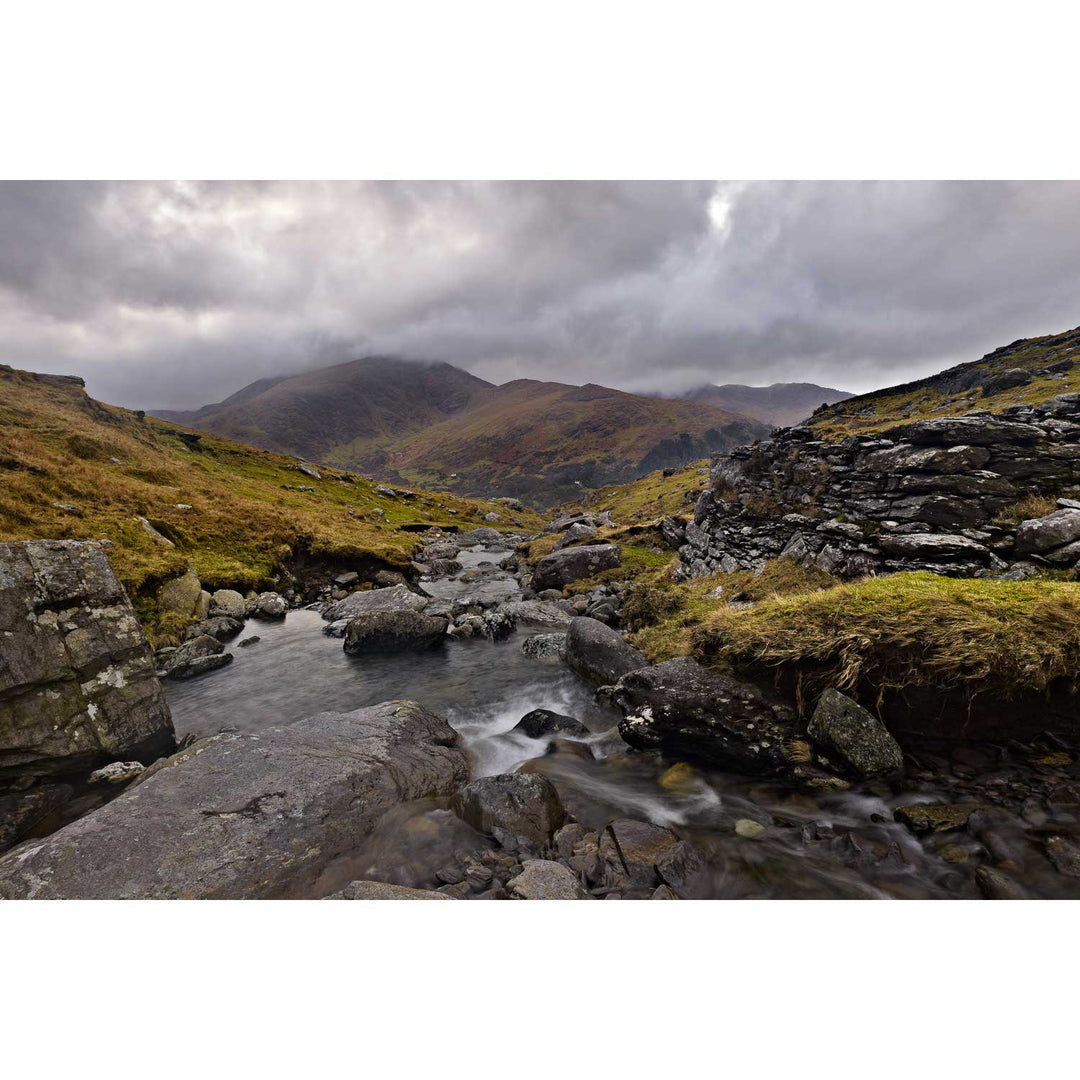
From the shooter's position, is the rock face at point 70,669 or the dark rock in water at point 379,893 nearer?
the dark rock in water at point 379,893

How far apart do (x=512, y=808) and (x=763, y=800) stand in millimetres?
4084

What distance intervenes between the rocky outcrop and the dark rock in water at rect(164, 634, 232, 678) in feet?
64.1

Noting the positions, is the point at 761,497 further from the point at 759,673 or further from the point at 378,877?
the point at 378,877

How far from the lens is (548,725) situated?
10.5 m

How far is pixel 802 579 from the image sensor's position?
1301 cm

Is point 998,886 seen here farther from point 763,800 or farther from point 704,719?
point 704,719

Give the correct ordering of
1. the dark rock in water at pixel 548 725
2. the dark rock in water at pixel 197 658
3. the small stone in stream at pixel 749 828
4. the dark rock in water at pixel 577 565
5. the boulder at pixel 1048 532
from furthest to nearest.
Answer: the dark rock in water at pixel 577 565, the dark rock in water at pixel 197 658, the dark rock in water at pixel 548 725, the boulder at pixel 1048 532, the small stone in stream at pixel 749 828

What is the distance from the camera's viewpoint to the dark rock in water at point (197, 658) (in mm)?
14352

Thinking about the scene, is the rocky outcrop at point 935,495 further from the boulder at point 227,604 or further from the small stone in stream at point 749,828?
the boulder at point 227,604

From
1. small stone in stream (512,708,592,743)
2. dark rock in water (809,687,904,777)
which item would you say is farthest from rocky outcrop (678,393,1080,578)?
small stone in stream (512,708,592,743)

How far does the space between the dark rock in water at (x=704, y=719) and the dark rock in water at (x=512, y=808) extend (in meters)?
2.48

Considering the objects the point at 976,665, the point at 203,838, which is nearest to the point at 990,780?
the point at 976,665

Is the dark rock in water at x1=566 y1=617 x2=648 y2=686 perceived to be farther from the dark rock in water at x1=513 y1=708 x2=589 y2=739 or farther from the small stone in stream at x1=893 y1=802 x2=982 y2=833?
the small stone in stream at x1=893 y1=802 x2=982 y2=833

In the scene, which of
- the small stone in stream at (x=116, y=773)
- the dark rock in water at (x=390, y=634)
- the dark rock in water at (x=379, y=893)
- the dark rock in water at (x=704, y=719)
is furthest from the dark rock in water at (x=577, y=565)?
the dark rock in water at (x=379, y=893)
